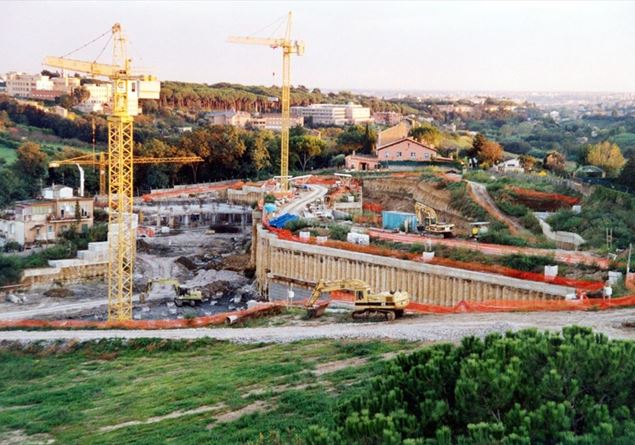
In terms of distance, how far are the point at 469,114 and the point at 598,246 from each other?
6325 inches

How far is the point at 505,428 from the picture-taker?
34.3ft

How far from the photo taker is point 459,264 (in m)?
32.7

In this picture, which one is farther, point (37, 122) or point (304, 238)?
point (37, 122)

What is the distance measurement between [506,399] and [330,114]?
5696 inches

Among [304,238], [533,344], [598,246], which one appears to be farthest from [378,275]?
[533,344]

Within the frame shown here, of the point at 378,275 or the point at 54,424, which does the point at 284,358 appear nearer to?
the point at 54,424

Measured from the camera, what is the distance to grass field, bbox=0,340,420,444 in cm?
1650

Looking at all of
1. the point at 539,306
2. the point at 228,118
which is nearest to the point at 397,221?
the point at 539,306

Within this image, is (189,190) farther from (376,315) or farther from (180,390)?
(180,390)

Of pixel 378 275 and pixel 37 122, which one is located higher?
pixel 37 122

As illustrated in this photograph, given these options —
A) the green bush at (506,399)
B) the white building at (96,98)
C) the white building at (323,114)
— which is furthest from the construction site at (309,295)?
the white building at (323,114)

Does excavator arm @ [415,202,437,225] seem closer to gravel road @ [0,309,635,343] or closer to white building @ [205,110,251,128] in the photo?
gravel road @ [0,309,635,343]

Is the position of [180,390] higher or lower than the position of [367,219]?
lower

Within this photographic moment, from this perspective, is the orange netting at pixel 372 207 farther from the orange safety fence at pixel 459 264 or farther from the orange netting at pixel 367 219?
the orange safety fence at pixel 459 264
